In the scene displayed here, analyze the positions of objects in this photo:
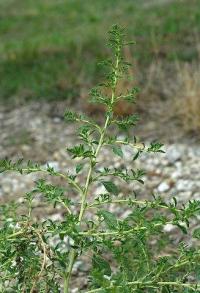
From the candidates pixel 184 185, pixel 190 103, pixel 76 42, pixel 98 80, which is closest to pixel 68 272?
pixel 184 185

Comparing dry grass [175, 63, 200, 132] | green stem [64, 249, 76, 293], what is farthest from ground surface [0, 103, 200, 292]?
green stem [64, 249, 76, 293]

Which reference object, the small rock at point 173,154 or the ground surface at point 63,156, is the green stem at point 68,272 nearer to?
the ground surface at point 63,156

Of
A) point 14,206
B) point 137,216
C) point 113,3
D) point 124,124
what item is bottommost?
point 113,3

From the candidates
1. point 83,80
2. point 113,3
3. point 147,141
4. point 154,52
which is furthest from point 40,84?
point 113,3

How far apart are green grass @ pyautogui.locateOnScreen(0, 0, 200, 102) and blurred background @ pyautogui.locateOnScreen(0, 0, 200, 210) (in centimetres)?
1

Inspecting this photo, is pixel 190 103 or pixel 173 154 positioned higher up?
pixel 190 103

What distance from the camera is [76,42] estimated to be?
8922 millimetres

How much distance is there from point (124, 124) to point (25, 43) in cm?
709

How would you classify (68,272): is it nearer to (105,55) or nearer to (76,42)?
(105,55)

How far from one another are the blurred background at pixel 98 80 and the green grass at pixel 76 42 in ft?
0.04

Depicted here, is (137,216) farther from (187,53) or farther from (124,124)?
(187,53)

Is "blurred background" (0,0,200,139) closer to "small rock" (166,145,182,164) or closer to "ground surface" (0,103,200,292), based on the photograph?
"ground surface" (0,103,200,292)

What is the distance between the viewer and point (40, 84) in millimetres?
7680

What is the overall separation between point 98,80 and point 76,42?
1505 mm
